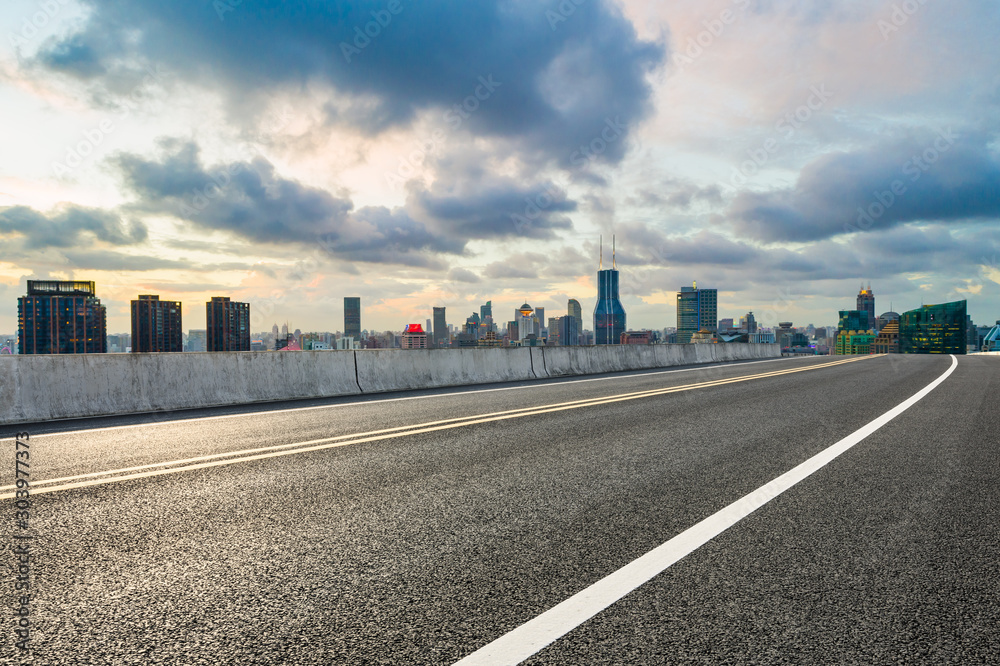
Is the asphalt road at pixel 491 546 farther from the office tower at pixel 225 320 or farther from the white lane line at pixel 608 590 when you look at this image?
the office tower at pixel 225 320

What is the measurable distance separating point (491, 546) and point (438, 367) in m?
12.0

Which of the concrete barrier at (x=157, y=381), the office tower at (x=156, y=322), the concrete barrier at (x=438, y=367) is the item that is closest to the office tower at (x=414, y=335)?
the concrete barrier at (x=438, y=367)

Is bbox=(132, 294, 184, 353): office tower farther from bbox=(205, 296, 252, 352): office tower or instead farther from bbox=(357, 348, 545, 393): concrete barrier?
bbox=(357, 348, 545, 393): concrete barrier

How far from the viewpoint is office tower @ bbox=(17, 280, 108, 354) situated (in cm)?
6525

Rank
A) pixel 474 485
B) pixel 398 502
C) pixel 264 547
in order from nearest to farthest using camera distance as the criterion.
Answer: pixel 264 547 → pixel 398 502 → pixel 474 485

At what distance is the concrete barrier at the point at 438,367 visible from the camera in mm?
13758

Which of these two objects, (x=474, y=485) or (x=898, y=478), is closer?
(x=474, y=485)

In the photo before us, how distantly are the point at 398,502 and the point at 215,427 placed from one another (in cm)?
486

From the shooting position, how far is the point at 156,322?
86.0 metres

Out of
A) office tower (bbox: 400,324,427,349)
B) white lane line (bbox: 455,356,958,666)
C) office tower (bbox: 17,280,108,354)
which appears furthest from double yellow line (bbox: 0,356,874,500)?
office tower (bbox: 17,280,108,354)

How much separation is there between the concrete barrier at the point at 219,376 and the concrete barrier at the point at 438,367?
25 millimetres

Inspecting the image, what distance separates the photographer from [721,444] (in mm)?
6855

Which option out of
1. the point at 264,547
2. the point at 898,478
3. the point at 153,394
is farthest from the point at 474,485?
the point at 153,394

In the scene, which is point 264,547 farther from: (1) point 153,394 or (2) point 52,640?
(1) point 153,394
